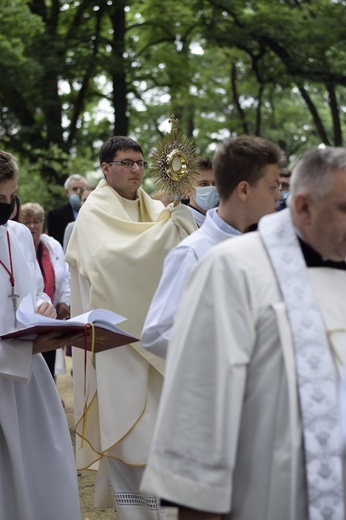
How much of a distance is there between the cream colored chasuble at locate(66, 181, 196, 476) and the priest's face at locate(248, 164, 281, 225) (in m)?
1.92

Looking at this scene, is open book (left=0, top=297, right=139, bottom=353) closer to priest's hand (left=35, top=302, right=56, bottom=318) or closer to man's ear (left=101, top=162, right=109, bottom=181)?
priest's hand (left=35, top=302, right=56, bottom=318)

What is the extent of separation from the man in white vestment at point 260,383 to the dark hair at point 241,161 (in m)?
0.70

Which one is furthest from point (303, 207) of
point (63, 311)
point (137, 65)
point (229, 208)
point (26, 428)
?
point (137, 65)

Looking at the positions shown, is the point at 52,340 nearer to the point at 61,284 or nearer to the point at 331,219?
the point at 331,219

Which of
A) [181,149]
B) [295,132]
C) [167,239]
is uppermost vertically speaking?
[181,149]

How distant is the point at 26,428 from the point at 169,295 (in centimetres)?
147

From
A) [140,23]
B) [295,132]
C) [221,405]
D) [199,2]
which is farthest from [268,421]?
[295,132]

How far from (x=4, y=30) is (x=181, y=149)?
13528mm

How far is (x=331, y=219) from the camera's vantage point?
2.90 meters

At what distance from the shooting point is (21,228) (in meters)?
5.24

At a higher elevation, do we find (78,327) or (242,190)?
(242,190)

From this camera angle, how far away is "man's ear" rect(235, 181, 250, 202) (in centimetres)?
365

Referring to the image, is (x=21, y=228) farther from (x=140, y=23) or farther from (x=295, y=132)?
(x=295, y=132)

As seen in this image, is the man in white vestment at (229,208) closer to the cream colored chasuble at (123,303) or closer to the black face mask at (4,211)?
the black face mask at (4,211)
